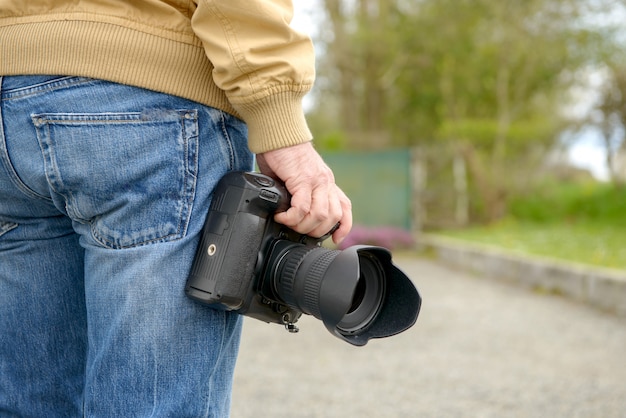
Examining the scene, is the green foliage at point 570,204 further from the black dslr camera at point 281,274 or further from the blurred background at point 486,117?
the black dslr camera at point 281,274

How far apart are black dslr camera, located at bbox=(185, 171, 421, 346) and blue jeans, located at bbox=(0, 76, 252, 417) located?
0.12 ft

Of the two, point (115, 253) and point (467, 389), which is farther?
point (467, 389)

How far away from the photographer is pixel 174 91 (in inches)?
46.3

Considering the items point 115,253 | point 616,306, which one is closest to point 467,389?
point 616,306

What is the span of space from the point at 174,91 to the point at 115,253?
274 millimetres

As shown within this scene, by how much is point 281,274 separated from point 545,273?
5.01m

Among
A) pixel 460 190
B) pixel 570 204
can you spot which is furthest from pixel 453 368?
pixel 570 204

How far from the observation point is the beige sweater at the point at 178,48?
3.76ft

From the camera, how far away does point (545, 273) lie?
230 inches

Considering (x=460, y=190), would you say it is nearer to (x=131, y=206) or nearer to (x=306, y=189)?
(x=306, y=189)

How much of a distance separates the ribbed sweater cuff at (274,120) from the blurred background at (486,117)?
276 inches

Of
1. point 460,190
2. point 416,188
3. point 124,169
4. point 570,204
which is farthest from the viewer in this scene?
point 570,204

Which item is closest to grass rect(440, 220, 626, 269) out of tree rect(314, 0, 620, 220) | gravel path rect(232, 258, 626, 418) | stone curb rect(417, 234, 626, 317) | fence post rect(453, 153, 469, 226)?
stone curb rect(417, 234, 626, 317)

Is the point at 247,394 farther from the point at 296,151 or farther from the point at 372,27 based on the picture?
the point at 372,27
